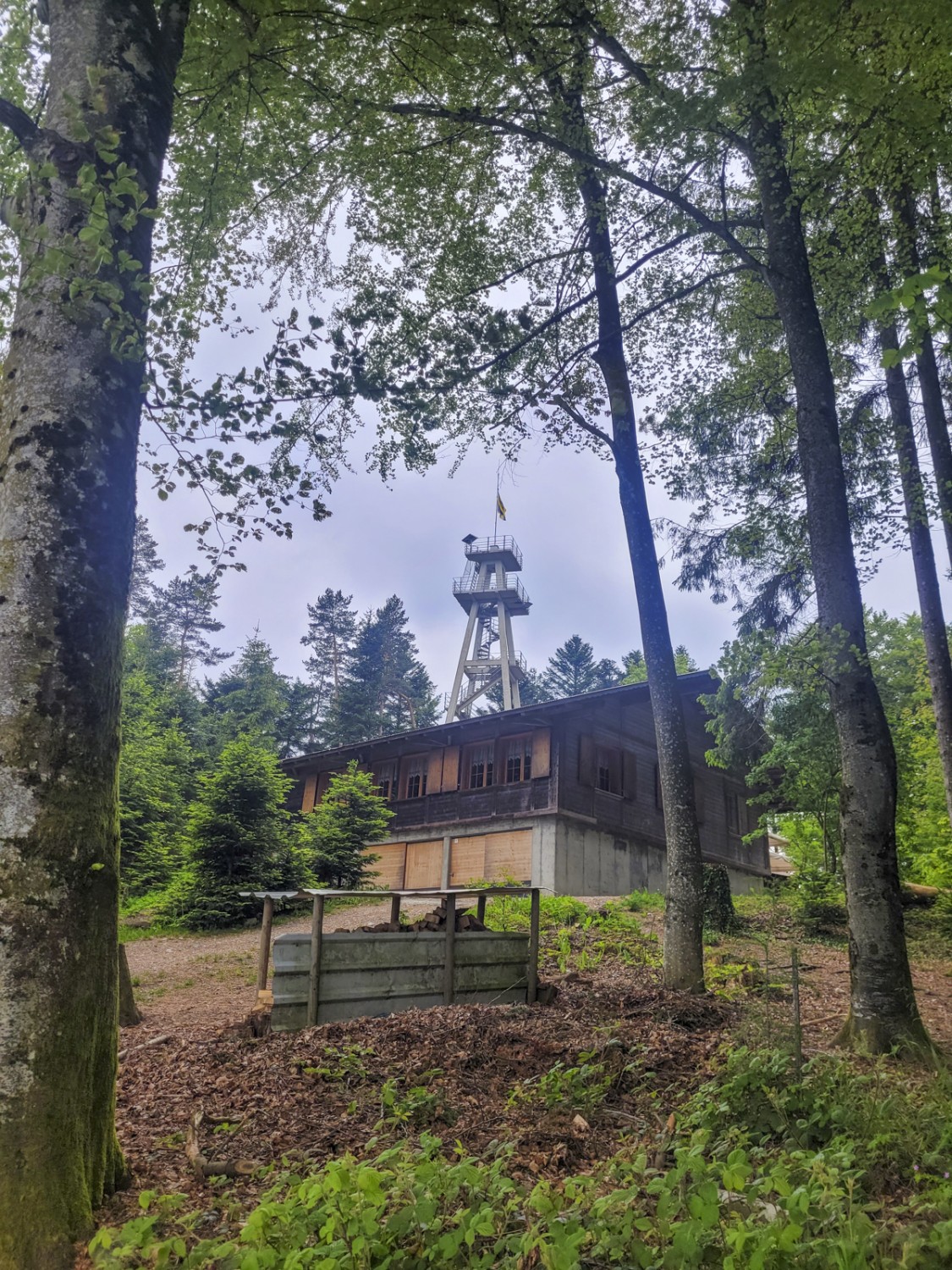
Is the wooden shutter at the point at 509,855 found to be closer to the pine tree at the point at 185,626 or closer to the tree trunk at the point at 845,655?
the tree trunk at the point at 845,655

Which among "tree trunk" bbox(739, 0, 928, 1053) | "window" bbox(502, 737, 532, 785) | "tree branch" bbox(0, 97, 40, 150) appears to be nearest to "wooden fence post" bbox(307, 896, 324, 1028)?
"tree trunk" bbox(739, 0, 928, 1053)

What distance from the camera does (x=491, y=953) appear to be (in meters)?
8.93

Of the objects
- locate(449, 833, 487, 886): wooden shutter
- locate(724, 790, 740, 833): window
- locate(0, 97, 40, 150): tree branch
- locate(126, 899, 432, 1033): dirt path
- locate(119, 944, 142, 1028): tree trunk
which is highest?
locate(0, 97, 40, 150): tree branch

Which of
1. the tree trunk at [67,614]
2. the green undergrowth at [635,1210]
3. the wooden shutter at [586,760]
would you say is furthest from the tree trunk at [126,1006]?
the wooden shutter at [586,760]

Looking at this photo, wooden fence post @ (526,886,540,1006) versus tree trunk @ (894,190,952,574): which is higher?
tree trunk @ (894,190,952,574)

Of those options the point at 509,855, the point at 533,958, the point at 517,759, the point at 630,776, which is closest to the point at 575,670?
the point at 630,776

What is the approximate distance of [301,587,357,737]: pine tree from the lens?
56.5 metres

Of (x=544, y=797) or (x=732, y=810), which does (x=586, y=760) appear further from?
(x=732, y=810)

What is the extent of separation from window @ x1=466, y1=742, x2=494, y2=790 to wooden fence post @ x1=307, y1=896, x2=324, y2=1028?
59.1 ft

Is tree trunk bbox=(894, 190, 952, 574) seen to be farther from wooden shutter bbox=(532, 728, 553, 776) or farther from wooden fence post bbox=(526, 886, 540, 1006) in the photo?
wooden shutter bbox=(532, 728, 553, 776)

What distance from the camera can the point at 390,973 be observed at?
8172 mm

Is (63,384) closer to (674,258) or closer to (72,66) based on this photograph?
(72,66)

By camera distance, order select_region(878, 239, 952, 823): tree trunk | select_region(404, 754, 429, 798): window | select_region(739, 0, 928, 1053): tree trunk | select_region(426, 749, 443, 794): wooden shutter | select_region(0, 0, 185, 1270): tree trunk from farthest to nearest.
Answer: select_region(404, 754, 429, 798): window → select_region(426, 749, 443, 794): wooden shutter → select_region(878, 239, 952, 823): tree trunk → select_region(739, 0, 928, 1053): tree trunk → select_region(0, 0, 185, 1270): tree trunk

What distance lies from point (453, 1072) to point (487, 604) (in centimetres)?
3655
